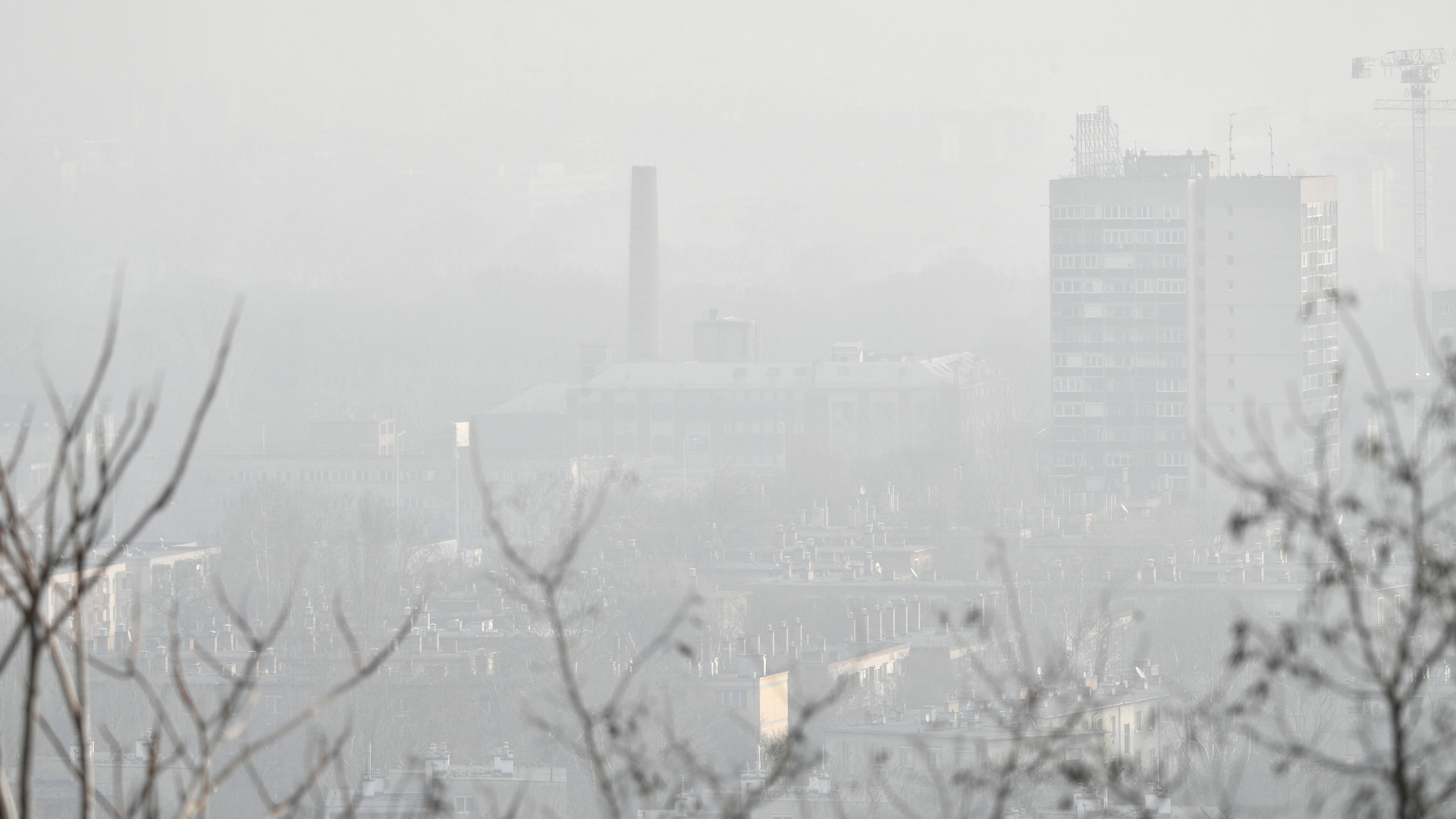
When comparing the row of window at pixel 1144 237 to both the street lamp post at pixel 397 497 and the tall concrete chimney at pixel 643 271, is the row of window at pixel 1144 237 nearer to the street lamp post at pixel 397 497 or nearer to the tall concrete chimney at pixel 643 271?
the tall concrete chimney at pixel 643 271

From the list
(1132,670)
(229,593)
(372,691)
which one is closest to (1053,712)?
(1132,670)

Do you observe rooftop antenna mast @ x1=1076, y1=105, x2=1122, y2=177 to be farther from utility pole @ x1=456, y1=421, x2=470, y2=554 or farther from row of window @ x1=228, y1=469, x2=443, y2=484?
row of window @ x1=228, y1=469, x2=443, y2=484

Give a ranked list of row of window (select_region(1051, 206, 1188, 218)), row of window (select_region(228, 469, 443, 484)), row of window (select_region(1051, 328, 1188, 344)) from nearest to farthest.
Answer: row of window (select_region(1051, 206, 1188, 218)) → row of window (select_region(1051, 328, 1188, 344)) → row of window (select_region(228, 469, 443, 484))

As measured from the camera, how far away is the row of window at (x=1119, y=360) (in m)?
55.7

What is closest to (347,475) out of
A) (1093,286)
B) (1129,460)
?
(1093,286)

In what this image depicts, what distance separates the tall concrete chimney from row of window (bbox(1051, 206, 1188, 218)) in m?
13.2

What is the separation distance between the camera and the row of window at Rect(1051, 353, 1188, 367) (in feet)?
183

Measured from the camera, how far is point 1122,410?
186 ft

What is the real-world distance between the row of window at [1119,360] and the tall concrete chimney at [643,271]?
1310 centimetres

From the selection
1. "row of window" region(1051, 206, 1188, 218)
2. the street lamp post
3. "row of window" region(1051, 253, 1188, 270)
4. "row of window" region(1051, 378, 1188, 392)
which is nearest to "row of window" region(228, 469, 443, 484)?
the street lamp post

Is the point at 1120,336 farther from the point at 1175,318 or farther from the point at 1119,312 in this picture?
the point at 1175,318

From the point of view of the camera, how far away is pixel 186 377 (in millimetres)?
77312

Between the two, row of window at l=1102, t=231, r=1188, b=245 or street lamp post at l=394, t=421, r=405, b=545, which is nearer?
street lamp post at l=394, t=421, r=405, b=545

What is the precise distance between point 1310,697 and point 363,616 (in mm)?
16152
